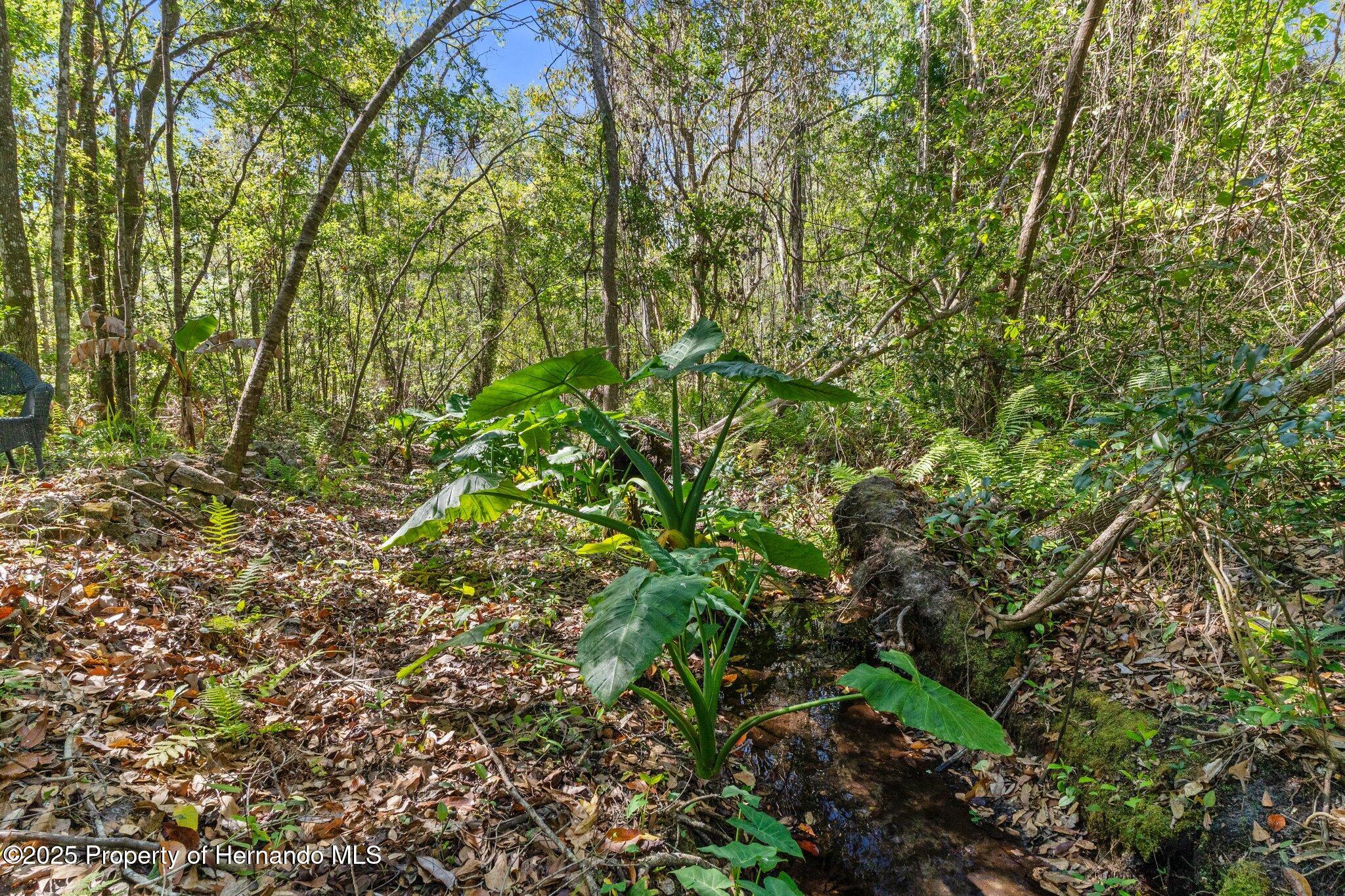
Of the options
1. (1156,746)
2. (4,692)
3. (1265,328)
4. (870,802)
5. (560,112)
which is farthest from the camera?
(560,112)

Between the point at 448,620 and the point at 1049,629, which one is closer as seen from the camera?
the point at 1049,629

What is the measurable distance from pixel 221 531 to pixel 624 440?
2.59m

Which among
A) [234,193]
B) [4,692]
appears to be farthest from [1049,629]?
[234,193]

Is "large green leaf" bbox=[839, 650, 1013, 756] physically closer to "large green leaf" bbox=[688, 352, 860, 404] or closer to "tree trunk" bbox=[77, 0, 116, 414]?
"large green leaf" bbox=[688, 352, 860, 404]

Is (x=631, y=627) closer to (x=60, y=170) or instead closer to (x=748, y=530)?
(x=748, y=530)

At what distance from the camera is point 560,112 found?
8.73 m

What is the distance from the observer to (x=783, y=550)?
8.21 feet

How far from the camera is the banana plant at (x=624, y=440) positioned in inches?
90.7

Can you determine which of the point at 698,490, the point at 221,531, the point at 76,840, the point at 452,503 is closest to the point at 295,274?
the point at 221,531

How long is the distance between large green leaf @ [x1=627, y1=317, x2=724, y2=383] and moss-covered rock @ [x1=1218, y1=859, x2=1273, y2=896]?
7.89ft

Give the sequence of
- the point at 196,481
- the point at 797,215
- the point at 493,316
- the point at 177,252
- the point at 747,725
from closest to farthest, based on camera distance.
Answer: the point at 747,725 < the point at 196,481 < the point at 177,252 < the point at 797,215 < the point at 493,316

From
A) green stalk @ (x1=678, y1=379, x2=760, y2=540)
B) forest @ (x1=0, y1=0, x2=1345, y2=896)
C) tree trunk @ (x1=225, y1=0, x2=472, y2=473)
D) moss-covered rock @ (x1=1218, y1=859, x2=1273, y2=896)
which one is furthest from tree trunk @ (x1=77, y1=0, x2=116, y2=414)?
moss-covered rock @ (x1=1218, y1=859, x2=1273, y2=896)

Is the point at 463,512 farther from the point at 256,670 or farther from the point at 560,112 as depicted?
the point at 560,112

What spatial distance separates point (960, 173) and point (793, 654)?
5.84 meters
